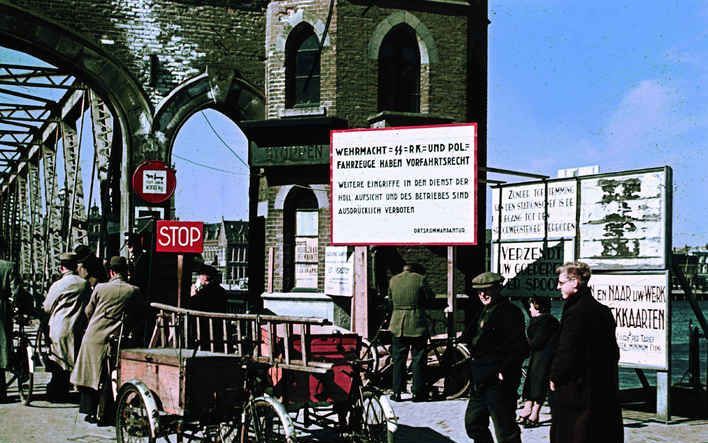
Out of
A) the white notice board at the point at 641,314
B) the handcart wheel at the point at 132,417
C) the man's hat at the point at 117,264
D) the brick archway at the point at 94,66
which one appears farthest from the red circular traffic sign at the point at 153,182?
the white notice board at the point at 641,314

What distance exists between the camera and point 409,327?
1337 centimetres

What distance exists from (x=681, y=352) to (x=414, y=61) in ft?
108

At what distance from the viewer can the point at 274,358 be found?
8.33 m

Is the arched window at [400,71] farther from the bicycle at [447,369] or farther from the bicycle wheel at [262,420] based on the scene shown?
the bicycle wheel at [262,420]

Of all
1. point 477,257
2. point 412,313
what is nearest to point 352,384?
point 412,313

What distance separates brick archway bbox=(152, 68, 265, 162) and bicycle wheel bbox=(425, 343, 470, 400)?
31.6 feet

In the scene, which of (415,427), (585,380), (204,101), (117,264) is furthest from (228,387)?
(204,101)

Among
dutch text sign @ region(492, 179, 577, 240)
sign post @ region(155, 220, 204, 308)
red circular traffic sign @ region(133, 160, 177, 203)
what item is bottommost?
sign post @ region(155, 220, 204, 308)

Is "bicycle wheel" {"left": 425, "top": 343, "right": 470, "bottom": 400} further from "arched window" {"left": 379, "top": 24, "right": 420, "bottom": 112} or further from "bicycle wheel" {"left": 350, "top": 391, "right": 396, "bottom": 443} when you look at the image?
"arched window" {"left": 379, "top": 24, "right": 420, "bottom": 112}

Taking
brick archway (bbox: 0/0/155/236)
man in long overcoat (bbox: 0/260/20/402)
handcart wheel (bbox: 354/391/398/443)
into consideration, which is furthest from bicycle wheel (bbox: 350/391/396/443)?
brick archway (bbox: 0/0/155/236)

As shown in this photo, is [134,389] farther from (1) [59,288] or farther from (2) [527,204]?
(2) [527,204]

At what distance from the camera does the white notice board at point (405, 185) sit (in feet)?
44.8

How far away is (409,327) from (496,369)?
16.5 feet

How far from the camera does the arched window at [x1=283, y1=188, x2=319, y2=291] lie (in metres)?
20.5
